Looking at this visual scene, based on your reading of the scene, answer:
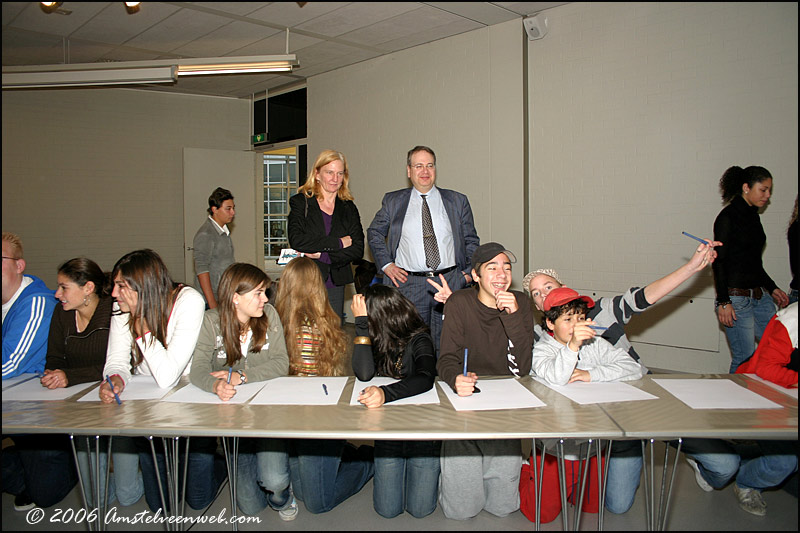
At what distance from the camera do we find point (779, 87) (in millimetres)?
3869

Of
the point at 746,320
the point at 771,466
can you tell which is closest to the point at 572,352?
the point at 771,466

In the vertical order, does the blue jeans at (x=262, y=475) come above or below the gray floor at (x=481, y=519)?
above

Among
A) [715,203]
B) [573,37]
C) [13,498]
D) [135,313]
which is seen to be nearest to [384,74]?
[573,37]

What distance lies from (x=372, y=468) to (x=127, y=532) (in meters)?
1.11

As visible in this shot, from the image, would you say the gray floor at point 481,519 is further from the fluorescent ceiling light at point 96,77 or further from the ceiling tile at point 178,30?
the ceiling tile at point 178,30

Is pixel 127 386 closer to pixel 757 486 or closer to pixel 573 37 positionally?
pixel 757 486

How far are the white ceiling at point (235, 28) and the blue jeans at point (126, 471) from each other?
395 centimetres

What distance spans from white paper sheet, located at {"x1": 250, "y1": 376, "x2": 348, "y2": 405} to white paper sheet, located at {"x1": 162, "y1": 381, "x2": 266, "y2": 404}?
0.04m

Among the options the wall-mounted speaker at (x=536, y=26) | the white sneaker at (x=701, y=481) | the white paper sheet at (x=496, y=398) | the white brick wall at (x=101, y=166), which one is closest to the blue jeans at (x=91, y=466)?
the white paper sheet at (x=496, y=398)

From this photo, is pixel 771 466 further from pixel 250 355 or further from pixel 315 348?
pixel 250 355

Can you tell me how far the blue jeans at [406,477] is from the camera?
233 centimetres

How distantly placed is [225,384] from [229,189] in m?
6.70

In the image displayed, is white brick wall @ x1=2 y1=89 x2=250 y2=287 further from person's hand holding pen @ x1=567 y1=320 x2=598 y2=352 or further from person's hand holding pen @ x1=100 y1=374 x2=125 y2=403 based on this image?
person's hand holding pen @ x1=567 y1=320 x2=598 y2=352

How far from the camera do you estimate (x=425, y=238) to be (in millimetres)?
3506
